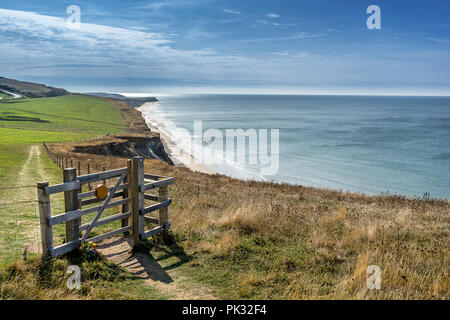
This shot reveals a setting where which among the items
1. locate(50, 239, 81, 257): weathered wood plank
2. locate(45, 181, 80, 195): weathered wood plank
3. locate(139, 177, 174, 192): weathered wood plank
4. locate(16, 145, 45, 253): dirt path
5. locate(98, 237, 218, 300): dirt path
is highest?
locate(45, 181, 80, 195): weathered wood plank

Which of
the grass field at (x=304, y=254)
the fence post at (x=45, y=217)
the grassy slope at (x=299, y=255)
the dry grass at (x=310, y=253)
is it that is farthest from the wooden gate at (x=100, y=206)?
the dry grass at (x=310, y=253)

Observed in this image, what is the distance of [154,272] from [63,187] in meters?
2.71

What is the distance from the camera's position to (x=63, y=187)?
7.13 m

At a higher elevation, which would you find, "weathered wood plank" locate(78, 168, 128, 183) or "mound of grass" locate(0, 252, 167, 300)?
"weathered wood plank" locate(78, 168, 128, 183)

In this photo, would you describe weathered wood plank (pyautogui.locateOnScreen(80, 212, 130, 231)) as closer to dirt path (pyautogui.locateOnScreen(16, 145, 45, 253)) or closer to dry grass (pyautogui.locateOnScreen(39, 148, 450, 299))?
dirt path (pyautogui.locateOnScreen(16, 145, 45, 253))

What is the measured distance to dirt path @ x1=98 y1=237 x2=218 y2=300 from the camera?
664 cm

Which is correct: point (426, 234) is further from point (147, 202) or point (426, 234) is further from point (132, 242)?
point (147, 202)

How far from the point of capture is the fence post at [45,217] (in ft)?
22.1

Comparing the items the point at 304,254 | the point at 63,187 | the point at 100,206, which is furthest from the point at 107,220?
the point at 304,254
